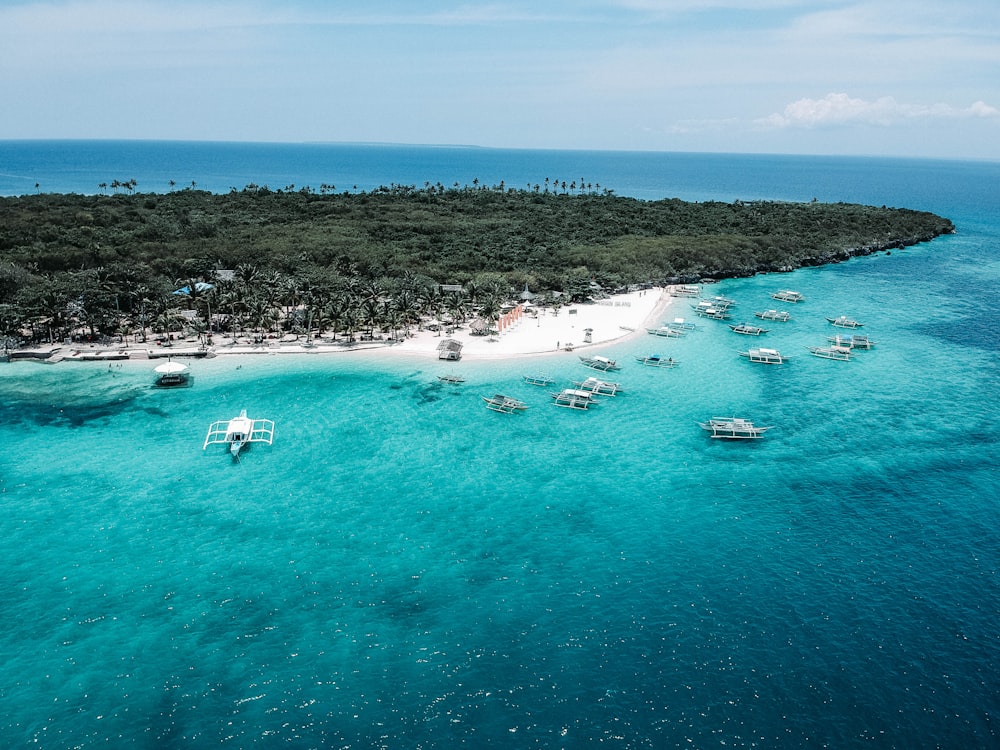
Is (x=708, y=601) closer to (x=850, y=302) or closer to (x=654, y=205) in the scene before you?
(x=850, y=302)

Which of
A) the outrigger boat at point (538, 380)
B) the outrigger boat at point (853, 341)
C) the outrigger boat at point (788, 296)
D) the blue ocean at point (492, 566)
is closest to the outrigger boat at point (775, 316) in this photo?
the outrigger boat at point (853, 341)

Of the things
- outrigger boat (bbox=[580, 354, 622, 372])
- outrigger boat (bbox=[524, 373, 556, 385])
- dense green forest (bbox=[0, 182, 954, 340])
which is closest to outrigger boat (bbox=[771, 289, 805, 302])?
dense green forest (bbox=[0, 182, 954, 340])

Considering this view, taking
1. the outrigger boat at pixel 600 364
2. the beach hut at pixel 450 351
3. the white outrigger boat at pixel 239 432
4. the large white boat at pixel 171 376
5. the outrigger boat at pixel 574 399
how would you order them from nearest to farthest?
1. the white outrigger boat at pixel 239 432
2. the outrigger boat at pixel 574 399
3. the large white boat at pixel 171 376
4. the outrigger boat at pixel 600 364
5. the beach hut at pixel 450 351

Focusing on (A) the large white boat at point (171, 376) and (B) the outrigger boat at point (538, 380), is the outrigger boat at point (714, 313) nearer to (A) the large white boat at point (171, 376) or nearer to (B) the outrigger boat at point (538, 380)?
(B) the outrigger boat at point (538, 380)

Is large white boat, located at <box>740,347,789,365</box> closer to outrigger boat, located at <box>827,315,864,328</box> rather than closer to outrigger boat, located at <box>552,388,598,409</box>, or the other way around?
outrigger boat, located at <box>827,315,864,328</box>

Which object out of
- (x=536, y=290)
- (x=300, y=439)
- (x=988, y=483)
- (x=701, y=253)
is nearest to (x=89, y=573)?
(x=300, y=439)
